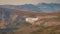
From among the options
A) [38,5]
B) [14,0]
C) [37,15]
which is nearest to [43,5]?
[38,5]

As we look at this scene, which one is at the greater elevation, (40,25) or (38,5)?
(38,5)

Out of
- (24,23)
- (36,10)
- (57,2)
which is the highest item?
(57,2)

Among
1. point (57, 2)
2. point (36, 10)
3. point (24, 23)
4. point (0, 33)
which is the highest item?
point (57, 2)

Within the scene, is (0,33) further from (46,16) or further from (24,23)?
(46,16)

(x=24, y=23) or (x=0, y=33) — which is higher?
(x=24, y=23)

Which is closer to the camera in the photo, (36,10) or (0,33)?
(0,33)

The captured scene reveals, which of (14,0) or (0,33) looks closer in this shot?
(0,33)

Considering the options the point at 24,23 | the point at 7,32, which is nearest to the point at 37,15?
the point at 24,23

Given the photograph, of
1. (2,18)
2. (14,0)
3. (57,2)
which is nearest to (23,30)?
(2,18)

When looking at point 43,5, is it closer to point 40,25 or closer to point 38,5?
point 38,5
